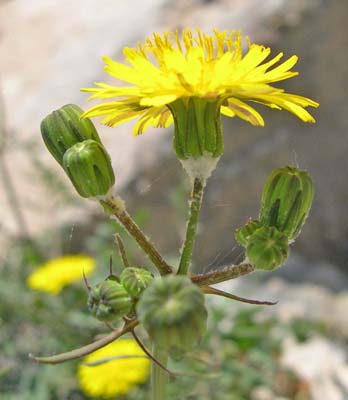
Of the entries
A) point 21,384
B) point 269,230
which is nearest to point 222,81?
point 269,230

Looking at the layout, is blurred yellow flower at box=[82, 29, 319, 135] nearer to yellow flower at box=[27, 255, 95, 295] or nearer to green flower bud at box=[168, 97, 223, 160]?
green flower bud at box=[168, 97, 223, 160]

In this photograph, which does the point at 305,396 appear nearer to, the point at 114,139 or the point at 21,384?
the point at 21,384

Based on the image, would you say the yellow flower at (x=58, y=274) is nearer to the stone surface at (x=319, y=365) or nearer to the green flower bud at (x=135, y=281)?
the stone surface at (x=319, y=365)

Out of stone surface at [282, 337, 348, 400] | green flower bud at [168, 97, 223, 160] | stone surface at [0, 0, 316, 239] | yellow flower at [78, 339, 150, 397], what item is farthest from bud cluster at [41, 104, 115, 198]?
stone surface at [0, 0, 316, 239]

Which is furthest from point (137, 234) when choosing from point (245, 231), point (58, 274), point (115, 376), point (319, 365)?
point (319, 365)

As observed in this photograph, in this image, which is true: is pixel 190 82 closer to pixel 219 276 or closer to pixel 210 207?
pixel 219 276
